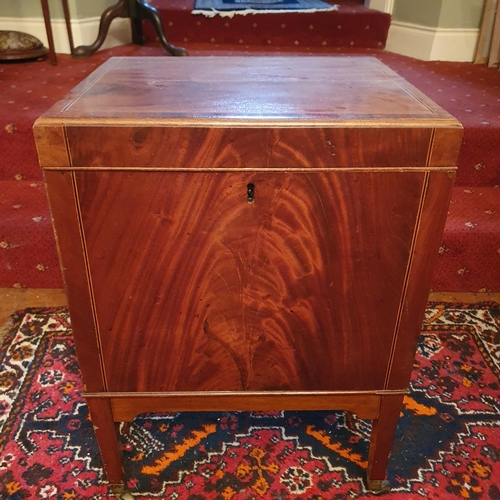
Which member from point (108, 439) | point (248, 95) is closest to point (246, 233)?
point (248, 95)

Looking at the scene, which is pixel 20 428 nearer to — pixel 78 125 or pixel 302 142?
pixel 78 125

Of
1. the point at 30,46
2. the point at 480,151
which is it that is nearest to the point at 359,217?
the point at 480,151

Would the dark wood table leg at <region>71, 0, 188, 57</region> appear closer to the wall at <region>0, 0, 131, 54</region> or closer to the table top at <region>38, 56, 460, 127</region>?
the wall at <region>0, 0, 131, 54</region>

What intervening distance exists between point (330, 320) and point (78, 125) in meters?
0.51

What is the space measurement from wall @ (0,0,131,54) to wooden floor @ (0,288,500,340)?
163 centimetres

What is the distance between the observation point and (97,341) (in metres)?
0.86

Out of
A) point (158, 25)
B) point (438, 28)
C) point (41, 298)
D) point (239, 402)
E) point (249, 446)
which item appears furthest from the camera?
point (438, 28)

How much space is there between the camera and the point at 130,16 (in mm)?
2656

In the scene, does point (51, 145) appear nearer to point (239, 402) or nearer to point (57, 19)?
point (239, 402)

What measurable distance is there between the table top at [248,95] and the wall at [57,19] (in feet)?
6.01

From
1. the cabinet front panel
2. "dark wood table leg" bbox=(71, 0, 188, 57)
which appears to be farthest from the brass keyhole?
"dark wood table leg" bbox=(71, 0, 188, 57)

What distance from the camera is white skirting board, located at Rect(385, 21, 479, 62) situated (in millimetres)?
2664

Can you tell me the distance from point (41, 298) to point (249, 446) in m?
0.90

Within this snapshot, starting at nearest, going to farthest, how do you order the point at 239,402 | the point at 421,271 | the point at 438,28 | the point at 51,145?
1. the point at 51,145
2. the point at 421,271
3. the point at 239,402
4. the point at 438,28
